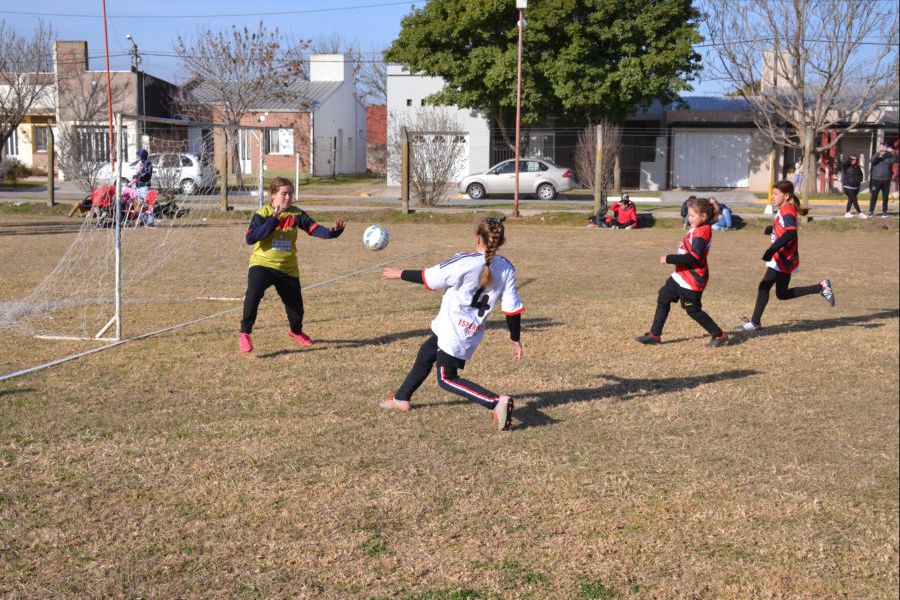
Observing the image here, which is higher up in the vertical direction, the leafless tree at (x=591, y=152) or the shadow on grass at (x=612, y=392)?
the leafless tree at (x=591, y=152)

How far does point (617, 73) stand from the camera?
32.7 meters

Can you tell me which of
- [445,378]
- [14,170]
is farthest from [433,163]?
[14,170]

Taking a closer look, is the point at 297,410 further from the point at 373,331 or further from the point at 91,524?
the point at 373,331

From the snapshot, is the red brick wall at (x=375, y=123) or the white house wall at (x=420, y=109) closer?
the white house wall at (x=420, y=109)

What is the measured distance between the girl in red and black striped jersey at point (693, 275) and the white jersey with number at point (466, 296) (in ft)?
9.06

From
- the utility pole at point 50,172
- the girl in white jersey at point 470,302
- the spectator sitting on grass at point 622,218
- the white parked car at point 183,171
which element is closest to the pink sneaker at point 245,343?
the girl in white jersey at point 470,302

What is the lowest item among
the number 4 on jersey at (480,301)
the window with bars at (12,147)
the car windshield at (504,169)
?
the number 4 on jersey at (480,301)

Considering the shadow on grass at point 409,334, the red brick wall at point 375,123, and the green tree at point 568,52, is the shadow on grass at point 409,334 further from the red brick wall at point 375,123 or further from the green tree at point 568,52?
the red brick wall at point 375,123

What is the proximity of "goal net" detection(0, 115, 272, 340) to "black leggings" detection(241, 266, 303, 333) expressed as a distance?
127 centimetres

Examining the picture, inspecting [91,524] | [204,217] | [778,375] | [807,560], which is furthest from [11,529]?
[204,217]

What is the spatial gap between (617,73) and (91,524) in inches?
1208

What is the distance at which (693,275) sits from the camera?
28.9 feet

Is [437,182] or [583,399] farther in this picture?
[437,182]

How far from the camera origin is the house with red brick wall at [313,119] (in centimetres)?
4347
